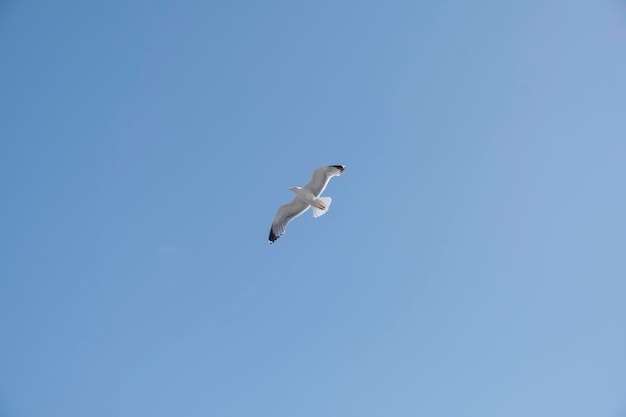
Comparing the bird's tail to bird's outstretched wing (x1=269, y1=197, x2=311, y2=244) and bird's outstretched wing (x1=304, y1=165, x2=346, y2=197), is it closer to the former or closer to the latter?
bird's outstretched wing (x1=304, y1=165, x2=346, y2=197)

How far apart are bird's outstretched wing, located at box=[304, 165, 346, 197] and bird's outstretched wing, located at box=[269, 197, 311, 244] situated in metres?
0.62

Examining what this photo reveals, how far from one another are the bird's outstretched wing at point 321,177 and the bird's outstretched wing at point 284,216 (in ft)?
2.05

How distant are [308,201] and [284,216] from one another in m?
1.04

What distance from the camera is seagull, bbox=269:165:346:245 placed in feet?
46.2

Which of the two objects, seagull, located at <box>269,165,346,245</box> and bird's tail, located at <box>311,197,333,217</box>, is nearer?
seagull, located at <box>269,165,346,245</box>

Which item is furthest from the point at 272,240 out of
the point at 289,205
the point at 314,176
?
the point at 314,176

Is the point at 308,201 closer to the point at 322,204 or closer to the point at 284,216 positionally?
the point at 322,204

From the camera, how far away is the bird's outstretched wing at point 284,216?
14.9m

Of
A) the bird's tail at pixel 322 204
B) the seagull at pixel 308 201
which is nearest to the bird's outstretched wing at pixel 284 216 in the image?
the seagull at pixel 308 201

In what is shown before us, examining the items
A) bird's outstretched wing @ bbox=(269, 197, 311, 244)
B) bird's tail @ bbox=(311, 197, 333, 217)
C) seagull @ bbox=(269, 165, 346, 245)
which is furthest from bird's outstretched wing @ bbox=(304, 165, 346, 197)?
bird's outstretched wing @ bbox=(269, 197, 311, 244)

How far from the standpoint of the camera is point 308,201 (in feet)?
47.2

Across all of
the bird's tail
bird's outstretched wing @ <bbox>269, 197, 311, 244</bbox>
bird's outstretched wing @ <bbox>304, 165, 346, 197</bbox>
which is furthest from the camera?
bird's outstretched wing @ <bbox>269, 197, 311, 244</bbox>

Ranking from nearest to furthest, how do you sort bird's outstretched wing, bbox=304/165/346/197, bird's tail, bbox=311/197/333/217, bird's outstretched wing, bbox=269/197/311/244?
bird's outstretched wing, bbox=304/165/346/197 < bird's tail, bbox=311/197/333/217 < bird's outstretched wing, bbox=269/197/311/244

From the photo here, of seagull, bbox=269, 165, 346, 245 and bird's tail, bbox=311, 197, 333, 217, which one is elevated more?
seagull, bbox=269, 165, 346, 245
